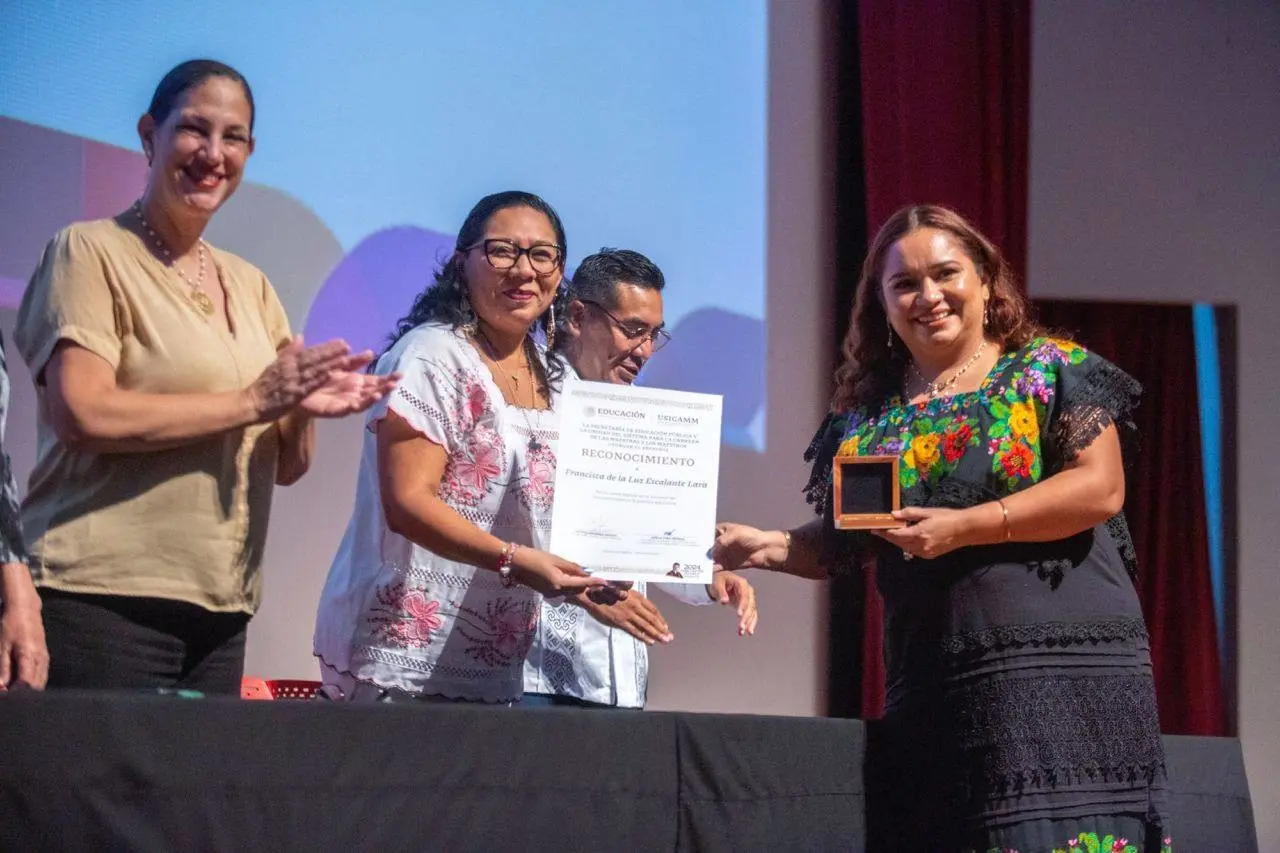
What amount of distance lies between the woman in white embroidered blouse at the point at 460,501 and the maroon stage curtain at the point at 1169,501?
3048 millimetres

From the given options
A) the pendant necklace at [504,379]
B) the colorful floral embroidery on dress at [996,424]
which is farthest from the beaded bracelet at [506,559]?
the colorful floral embroidery on dress at [996,424]

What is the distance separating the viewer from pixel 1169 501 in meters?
4.76

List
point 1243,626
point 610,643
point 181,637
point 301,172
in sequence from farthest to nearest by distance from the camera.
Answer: point 1243,626 → point 301,172 → point 610,643 → point 181,637

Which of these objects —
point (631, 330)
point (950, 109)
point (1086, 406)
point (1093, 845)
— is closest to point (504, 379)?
point (631, 330)

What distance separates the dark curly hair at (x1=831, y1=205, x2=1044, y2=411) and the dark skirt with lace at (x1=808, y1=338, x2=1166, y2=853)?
112mm

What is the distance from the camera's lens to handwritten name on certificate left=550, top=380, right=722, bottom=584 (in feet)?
6.91

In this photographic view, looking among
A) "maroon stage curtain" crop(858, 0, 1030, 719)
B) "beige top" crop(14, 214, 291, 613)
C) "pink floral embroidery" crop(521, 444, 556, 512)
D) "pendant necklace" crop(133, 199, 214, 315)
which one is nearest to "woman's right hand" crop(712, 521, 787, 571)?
"pink floral embroidery" crop(521, 444, 556, 512)

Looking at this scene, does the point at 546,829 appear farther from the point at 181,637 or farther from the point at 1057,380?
the point at 1057,380

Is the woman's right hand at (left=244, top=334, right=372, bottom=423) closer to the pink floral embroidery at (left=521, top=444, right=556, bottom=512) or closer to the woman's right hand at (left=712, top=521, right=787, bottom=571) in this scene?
the pink floral embroidery at (left=521, top=444, right=556, bottom=512)

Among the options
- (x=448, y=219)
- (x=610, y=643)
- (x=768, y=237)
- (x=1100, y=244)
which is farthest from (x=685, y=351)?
(x=1100, y=244)

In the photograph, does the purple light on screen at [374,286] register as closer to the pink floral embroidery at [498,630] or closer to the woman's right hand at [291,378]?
the pink floral embroidery at [498,630]

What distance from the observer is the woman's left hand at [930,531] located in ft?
6.62

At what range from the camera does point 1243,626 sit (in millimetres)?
4684

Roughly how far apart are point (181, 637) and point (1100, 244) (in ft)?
12.9
